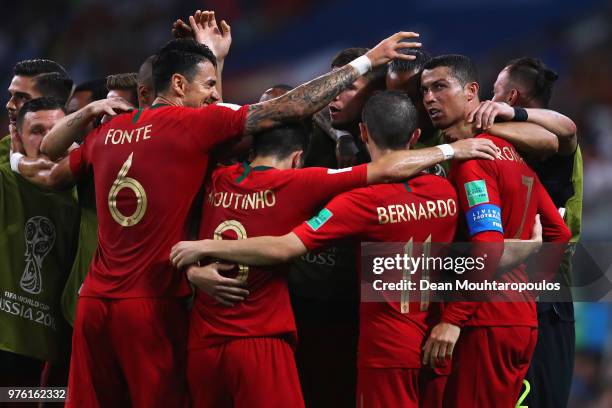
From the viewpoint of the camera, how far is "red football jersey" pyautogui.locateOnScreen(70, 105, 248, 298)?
4.34 meters

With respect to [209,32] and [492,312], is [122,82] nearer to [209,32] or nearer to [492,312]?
[209,32]

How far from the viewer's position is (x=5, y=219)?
17.4 feet

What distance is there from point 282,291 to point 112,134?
3.87 feet

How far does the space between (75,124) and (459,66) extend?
6.68 ft

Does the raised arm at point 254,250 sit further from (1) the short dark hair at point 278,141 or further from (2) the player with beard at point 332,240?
(1) the short dark hair at point 278,141

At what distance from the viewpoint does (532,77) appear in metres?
A: 5.46

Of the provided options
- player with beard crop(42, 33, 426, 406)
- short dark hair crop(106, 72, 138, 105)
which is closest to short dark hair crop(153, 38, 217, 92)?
player with beard crop(42, 33, 426, 406)

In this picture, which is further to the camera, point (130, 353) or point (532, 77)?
point (532, 77)

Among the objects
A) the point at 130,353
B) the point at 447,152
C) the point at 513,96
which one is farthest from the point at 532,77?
the point at 130,353

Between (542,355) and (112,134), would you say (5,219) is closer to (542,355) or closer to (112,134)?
(112,134)

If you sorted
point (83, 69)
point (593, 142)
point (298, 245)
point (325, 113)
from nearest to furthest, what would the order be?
point (298, 245) → point (325, 113) → point (593, 142) → point (83, 69)

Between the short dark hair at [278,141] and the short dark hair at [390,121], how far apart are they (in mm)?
387

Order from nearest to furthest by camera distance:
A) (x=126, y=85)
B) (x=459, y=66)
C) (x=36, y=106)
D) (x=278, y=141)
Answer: (x=278, y=141), (x=459, y=66), (x=36, y=106), (x=126, y=85)

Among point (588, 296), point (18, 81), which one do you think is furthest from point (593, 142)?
point (18, 81)
